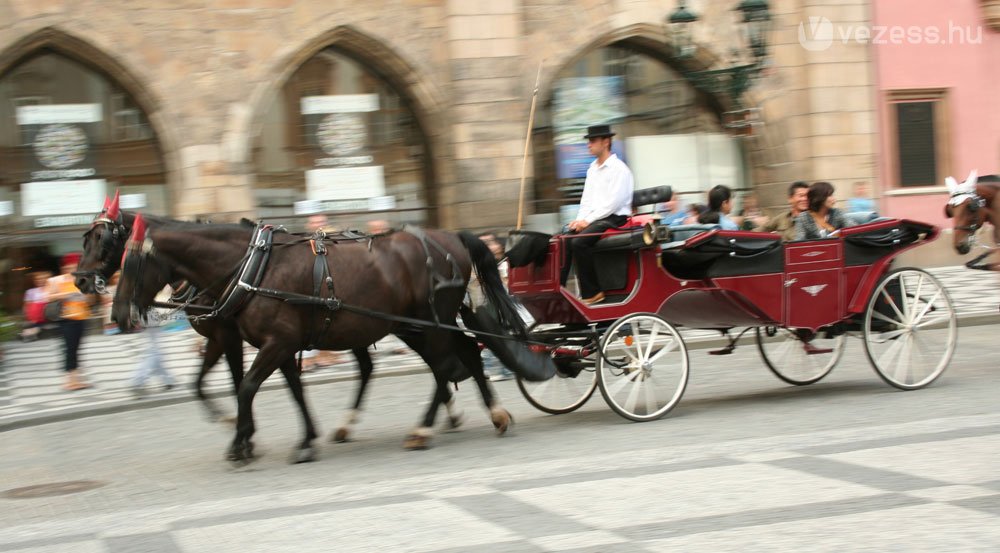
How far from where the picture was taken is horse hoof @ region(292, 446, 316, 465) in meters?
7.01

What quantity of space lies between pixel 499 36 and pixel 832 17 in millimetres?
5549

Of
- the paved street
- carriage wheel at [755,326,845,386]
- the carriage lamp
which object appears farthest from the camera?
the carriage lamp

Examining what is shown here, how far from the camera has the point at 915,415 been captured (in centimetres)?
726

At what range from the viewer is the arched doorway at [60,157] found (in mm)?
15078

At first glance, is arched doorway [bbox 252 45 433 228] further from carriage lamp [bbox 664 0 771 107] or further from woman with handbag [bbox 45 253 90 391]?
woman with handbag [bbox 45 253 90 391]

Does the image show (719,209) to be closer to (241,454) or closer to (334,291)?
(334,291)

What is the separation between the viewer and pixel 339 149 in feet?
53.9

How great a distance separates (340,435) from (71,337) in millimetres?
4427

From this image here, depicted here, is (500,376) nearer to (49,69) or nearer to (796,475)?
(796,475)

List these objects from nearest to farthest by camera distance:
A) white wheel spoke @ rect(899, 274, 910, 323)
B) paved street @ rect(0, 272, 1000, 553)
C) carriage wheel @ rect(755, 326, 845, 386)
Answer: paved street @ rect(0, 272, 1000, 553)
white wheel spoke @ rect(899, 274, 910, 323)
carriage wheel @ rect(755, 326, 845, 386)

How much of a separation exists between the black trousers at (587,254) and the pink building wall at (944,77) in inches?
468

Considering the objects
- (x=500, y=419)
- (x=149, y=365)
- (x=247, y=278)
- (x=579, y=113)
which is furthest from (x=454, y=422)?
(x=579, y=113)

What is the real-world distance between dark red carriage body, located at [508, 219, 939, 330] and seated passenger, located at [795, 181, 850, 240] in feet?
0.93

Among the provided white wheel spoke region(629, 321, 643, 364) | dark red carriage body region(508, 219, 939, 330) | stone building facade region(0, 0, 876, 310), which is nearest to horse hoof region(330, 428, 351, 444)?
dark red carriage body region(508, 219, 939, 330)
